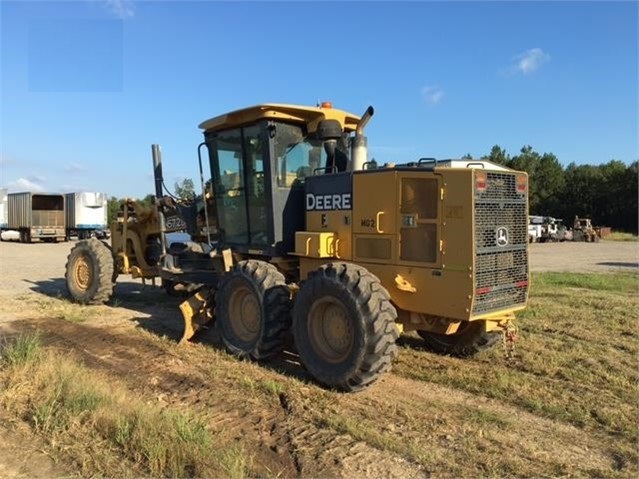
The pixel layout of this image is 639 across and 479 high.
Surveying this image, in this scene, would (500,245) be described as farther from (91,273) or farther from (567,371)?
(91,273)

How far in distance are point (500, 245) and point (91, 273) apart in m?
8.22

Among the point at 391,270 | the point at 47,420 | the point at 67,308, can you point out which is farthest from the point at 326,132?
the point at 67,308

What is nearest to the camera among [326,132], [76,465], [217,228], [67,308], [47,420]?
[76,465]

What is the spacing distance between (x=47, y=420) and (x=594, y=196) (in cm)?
6457

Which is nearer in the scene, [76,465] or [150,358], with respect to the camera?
[76,465]

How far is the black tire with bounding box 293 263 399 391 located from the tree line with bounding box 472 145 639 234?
58.2 metres

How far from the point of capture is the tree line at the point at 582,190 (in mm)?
59844

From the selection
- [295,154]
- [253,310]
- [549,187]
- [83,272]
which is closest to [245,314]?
[253,310]

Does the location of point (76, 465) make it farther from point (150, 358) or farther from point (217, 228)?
point (217, 228)

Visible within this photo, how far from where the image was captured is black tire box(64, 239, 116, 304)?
11.2 meters

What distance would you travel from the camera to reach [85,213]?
3753cm

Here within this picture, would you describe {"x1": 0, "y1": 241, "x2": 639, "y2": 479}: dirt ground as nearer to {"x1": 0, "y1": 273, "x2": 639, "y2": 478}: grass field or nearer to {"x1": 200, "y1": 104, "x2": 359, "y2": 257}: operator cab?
{"x1": 0, "y1": 273, "x2": 639, "y2": 478}: grass field

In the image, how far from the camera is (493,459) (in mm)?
4285

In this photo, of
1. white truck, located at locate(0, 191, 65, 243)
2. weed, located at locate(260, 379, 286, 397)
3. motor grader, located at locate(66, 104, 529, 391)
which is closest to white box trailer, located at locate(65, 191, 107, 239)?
white truck, located at locate(0, 191, 65, 243)
